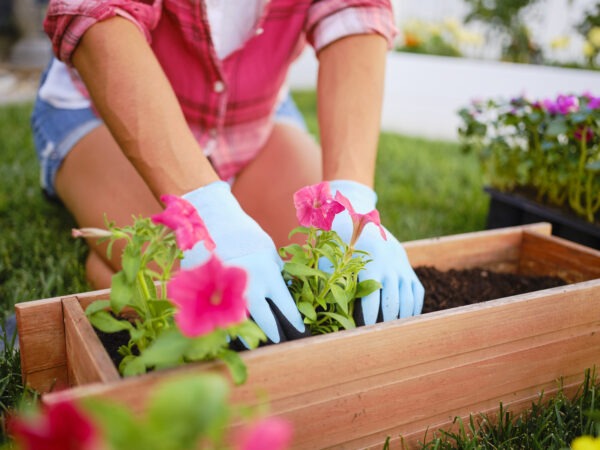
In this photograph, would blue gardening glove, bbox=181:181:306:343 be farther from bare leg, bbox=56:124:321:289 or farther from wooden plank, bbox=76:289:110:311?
bare leg, bbox=56:124:321:289

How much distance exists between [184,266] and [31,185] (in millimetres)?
1602

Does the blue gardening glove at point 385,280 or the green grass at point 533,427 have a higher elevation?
the blue gardening glove at point 385,280

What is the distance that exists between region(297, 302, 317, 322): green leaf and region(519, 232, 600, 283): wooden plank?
702 millimetres

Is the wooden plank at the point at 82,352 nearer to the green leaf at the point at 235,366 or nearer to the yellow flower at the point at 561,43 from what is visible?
the green leaf at the point at 235,366

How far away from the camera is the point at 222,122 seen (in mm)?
1694

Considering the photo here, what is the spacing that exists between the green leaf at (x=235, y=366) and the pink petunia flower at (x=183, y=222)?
0.14m

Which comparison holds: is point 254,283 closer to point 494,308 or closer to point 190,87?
point 494,308

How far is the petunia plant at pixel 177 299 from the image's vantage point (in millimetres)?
622

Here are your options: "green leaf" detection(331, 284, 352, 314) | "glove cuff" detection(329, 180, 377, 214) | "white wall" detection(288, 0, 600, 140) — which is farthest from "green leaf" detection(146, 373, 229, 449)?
"white wall" detection(288, 0, 600, 140)

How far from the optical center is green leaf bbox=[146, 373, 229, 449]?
0.41m

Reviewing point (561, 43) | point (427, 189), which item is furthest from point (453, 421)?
point (561, 43)

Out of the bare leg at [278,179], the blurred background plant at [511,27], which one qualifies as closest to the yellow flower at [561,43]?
the blurred background plant at [511,27]

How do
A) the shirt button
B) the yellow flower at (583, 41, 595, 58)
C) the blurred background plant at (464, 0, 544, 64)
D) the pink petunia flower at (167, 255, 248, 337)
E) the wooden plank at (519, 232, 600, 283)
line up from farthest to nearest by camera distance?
the blurred background plant at (464, 0, 544, 64), the yellow flower at (583, 41, 595, 58), the shirt button, the wooden plank at (519, 232, 600, 283), the pink petunia flower at (167, 255, 248, 337)

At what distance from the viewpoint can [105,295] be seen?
102 centimetres
